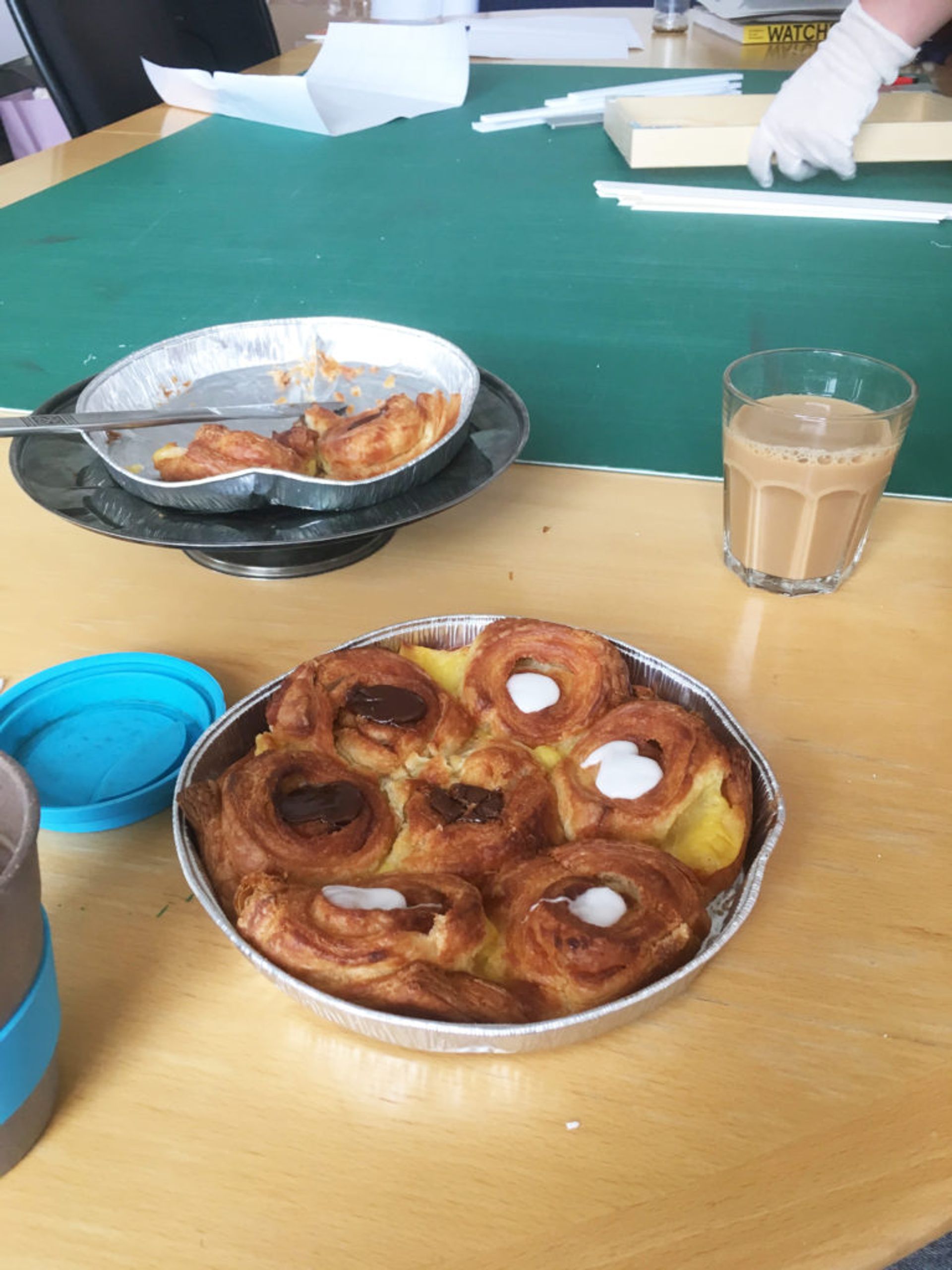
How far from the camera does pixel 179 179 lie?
1.72m

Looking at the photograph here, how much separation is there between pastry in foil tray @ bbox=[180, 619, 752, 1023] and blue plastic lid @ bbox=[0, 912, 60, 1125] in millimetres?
84

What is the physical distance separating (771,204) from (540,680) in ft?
3.83

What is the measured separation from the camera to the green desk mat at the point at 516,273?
1.06 meters

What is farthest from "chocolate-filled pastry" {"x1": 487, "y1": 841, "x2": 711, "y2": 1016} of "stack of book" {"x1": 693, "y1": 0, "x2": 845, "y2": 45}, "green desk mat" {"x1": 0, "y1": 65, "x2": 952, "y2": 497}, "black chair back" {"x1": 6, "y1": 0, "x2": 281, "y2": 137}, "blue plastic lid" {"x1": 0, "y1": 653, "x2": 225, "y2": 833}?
"stack of book" {"x1": 693, "y1": 0, "x2": 845, "y2": 45}

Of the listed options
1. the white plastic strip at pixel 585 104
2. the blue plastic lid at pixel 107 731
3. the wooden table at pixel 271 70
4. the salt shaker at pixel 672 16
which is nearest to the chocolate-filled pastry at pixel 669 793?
the blue plastic lid at pixel 107 731

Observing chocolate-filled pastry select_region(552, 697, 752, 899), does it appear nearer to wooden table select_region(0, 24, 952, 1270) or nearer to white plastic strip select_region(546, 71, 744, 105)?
wooden table select_region(0, 24, 952, 1270)

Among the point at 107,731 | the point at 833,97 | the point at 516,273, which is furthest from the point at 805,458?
the point at 833,97

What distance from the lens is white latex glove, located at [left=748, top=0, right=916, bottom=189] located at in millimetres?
1492

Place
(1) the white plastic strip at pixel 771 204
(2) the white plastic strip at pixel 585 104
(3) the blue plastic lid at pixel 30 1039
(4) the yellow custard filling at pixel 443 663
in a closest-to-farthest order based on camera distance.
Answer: (3) the blue plastic lid at pixel 30 1039
(4) the yellow custard filling at pixel 443 663
(1) the white plastic strip at pixel 771 204
(2) the white plastic strip at pixel 585 104

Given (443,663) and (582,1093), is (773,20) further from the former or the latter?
(582,1093)

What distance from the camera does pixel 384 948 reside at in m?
0.45

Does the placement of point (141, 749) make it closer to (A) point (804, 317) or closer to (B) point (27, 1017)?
(B) point (27, 1017)

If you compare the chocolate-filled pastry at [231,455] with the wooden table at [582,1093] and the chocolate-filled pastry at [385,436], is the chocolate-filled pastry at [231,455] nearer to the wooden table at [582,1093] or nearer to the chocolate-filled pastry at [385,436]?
the chocolate-filled pastry at [385,436]

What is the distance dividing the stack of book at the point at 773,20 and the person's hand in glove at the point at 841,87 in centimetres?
91
